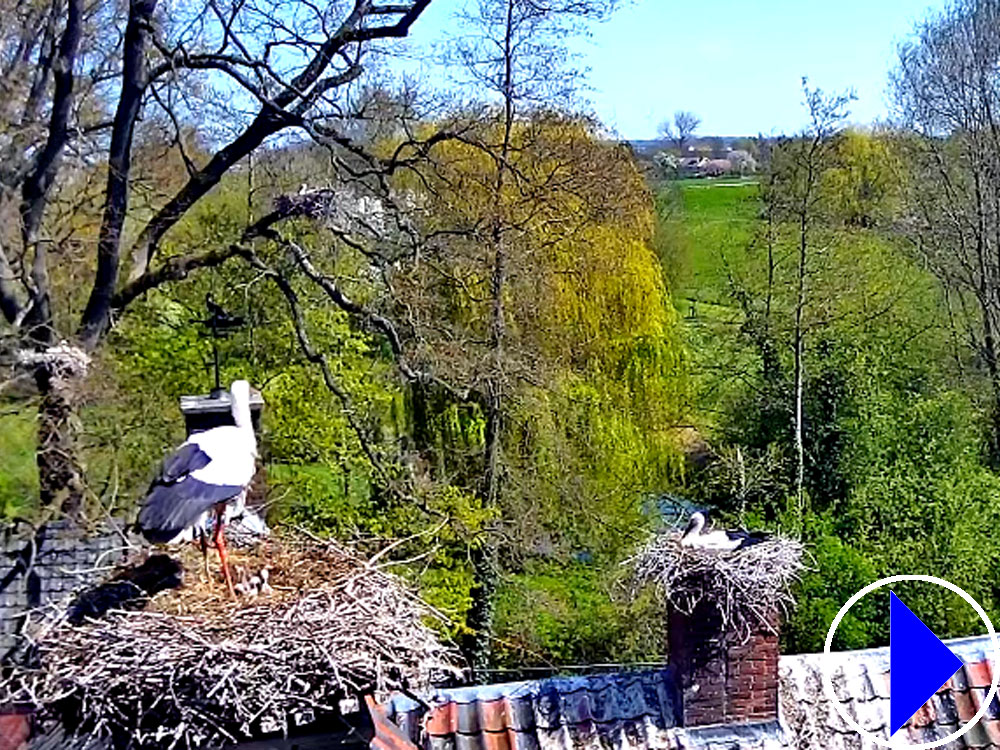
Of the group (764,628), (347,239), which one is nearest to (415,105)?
(347,239)

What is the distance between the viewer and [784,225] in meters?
14.9

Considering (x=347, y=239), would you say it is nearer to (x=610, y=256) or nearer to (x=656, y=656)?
(x=610, y=256)

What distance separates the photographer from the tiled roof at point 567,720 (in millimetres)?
5168

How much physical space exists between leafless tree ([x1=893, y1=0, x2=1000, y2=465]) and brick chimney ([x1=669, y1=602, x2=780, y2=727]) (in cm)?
1371

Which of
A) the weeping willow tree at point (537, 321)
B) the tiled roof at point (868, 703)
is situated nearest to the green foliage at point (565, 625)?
the weeping willow tree at point (537, 321)

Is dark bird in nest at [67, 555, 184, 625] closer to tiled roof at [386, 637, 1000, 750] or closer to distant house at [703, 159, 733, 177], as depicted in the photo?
tiled roof at [386, 637, 1000, 750]

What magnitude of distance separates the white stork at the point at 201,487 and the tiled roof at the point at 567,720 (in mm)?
1404

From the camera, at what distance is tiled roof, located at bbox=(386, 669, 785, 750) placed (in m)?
5.17

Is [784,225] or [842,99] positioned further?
[784,225]

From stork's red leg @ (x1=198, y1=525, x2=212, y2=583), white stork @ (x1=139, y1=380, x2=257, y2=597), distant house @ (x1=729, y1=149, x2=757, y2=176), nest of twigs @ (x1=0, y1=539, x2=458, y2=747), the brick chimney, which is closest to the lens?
nest of twigs @ (x1=0, y1=539, x2=458, y2=747)

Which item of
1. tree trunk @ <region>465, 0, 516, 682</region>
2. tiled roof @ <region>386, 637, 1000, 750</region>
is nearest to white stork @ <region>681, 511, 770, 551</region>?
tiled roof @ <region>386, 637, 1000, 750</region>

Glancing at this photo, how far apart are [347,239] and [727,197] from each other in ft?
54.3

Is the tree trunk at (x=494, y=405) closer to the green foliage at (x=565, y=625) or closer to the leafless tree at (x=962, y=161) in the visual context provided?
the green foliage at (x=565, y=625)

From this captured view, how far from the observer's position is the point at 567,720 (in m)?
5.27
